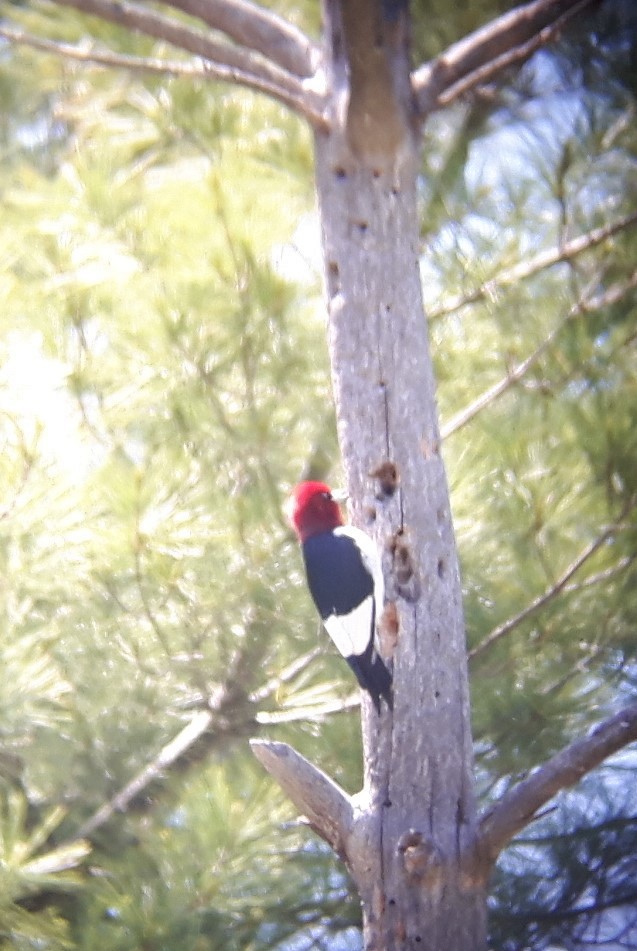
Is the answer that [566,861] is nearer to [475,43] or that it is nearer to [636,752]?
[636,752]

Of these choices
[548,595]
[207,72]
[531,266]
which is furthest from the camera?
[531,266]

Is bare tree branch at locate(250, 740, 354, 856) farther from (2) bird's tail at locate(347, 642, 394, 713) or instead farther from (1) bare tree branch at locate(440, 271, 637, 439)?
(1) bare tree branch at locate(440, 271, 637, 439)

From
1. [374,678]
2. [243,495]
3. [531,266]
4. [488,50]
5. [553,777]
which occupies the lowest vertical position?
[553,777]

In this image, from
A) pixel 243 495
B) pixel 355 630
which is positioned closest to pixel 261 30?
pixel 243 495

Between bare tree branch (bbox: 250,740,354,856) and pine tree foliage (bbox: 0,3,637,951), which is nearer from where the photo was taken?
bare tree branch (bbox: 250,740,354,856)

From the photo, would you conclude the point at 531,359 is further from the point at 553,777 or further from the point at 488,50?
the point at 553,777

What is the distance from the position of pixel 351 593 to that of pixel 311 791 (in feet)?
0.80

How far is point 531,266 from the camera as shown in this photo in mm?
1761

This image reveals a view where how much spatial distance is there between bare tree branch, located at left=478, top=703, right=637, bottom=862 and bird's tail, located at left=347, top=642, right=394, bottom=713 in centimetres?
18

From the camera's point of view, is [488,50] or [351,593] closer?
[351,593]

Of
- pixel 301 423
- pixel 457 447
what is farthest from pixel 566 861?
pixel 301 423

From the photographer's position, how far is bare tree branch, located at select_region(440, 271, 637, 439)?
5.38 ft

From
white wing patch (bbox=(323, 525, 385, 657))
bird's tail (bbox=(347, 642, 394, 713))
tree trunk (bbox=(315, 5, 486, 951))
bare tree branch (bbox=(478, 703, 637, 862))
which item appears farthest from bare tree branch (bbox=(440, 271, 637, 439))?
bare tree branch (bbox=(478, 703, 637, 862))

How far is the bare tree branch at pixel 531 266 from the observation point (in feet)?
5.56
